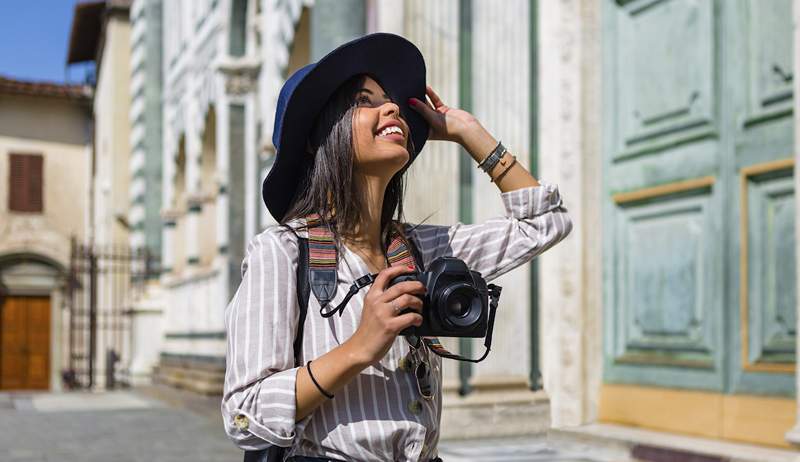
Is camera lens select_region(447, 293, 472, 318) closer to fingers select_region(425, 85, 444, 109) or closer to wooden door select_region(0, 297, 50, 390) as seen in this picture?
fingers select_region(425, 85, 444, 109)

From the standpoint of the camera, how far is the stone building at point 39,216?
75.9ft

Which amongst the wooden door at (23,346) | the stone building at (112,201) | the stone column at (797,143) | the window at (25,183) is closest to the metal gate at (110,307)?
the stone building at (112,201)

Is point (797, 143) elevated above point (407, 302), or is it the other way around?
point (797, 143)

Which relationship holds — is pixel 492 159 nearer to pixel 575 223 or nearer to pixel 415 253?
pixel 415 253

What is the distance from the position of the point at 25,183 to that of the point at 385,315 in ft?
79.8

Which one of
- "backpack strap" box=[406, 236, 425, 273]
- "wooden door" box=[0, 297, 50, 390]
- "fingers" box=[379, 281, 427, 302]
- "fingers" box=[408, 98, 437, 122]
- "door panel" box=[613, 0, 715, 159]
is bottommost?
"wooden door" box=[0, 297, 50, 390]

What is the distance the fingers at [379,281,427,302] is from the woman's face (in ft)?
1.24

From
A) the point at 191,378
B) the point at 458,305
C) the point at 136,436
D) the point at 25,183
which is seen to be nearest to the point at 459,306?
the point at 458,305

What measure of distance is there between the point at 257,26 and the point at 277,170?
10387mm

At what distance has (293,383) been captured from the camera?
1.66 metres

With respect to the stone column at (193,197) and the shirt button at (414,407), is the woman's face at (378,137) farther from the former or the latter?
the stone column at (193,197)

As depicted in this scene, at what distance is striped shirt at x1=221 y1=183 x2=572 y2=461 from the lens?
168 cm

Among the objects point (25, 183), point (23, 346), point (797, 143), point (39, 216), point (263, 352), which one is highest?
point (25, 183)

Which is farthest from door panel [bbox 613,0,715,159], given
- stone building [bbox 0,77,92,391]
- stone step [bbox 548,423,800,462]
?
stone building [bbox 0,77,92,391]
